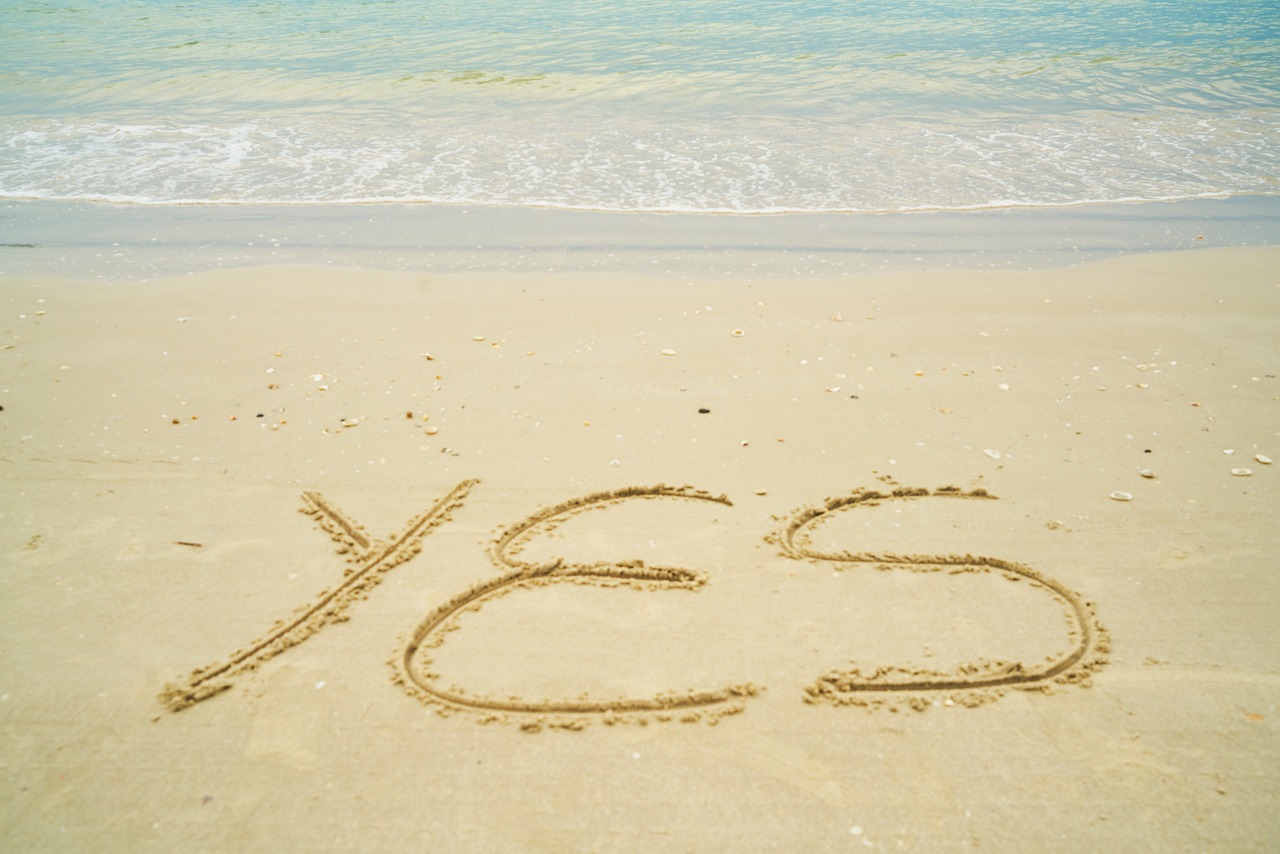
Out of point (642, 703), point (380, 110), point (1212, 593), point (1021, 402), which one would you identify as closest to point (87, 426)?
point (642, 703)

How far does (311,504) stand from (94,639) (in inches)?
38.8

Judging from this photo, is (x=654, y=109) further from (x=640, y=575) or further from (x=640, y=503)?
(x=640, y=575)

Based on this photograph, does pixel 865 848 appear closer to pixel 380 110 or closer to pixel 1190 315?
pixel 1190 315

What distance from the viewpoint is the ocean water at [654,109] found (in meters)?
8.27

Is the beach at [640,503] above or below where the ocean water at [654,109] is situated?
below

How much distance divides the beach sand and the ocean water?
10.1 ft

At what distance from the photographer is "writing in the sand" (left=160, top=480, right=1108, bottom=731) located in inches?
110

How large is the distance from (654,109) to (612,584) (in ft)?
29.7

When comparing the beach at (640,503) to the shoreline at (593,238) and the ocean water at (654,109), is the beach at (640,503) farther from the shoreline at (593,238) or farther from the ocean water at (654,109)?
the ocean water at (654,109)

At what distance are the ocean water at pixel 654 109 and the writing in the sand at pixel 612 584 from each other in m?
4.54

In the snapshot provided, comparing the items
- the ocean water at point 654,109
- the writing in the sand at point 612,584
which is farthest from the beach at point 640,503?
the ocean water at point 654,109

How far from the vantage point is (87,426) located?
4.38 metres

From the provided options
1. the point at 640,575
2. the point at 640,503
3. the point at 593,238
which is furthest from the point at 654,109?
the point at 640,575

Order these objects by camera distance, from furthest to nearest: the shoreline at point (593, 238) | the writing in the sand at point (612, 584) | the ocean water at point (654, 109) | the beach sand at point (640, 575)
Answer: the ocean water at point (654, 109) < the shoreline at point (593, 238) < the writing in the sand at point (612, 584) < the beach sand at point (640, 575)
